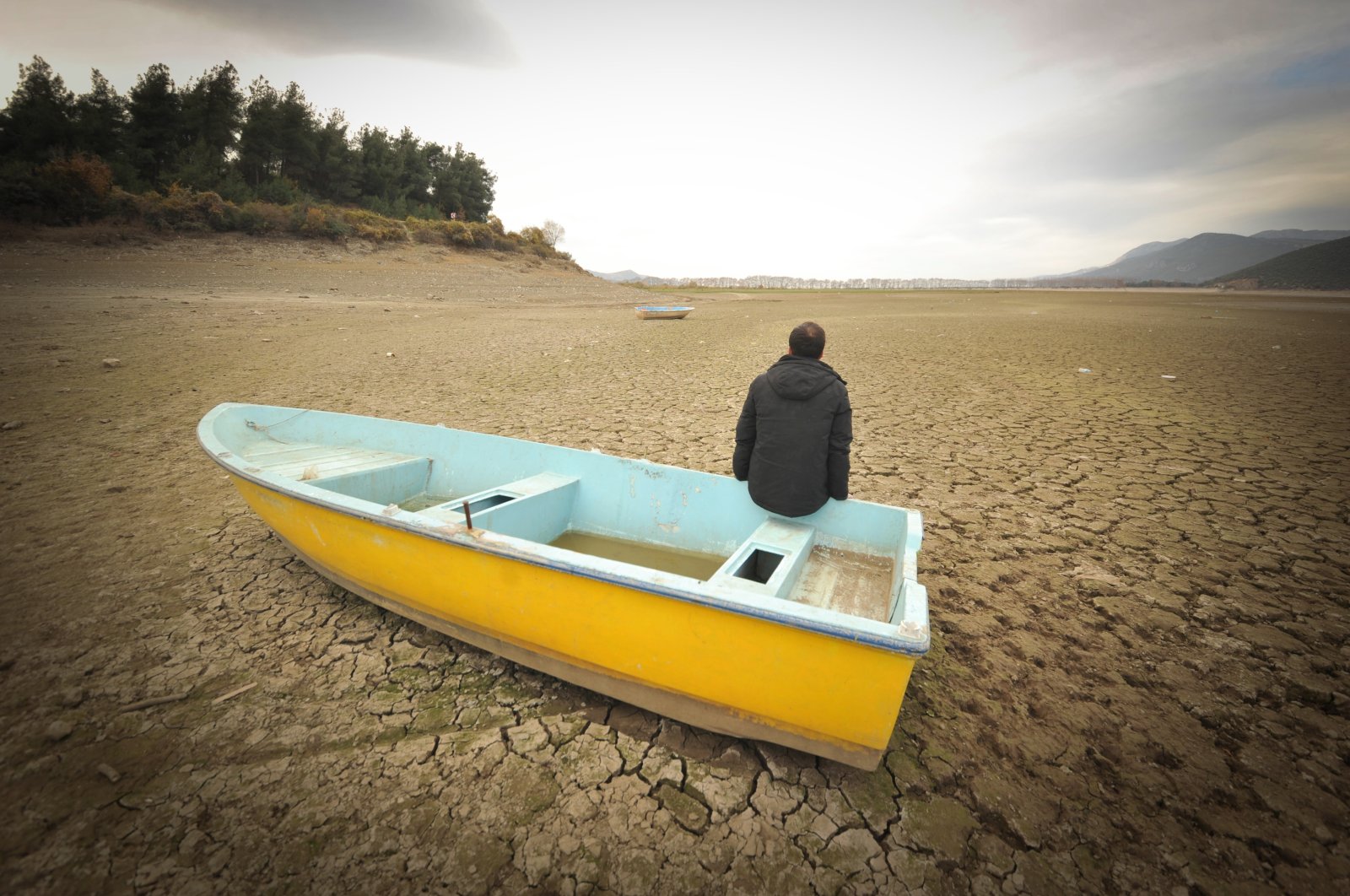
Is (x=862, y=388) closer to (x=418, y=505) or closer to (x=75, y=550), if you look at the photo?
(x=418, y=505)

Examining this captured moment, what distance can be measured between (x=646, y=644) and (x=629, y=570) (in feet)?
1.16

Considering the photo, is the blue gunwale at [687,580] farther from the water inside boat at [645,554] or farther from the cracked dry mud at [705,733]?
the water inside boat at [645,554]

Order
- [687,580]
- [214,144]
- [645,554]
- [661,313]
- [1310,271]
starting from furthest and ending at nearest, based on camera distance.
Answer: [1310,271] → [214,144] → [661,313] → [645,554] → [687,580]

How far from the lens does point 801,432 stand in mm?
2756

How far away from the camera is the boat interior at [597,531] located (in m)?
2.56

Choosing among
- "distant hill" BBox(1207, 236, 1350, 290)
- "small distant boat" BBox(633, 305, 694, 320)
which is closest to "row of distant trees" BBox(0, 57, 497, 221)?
"small distant boat" BBox(633, 305, 694, 320)

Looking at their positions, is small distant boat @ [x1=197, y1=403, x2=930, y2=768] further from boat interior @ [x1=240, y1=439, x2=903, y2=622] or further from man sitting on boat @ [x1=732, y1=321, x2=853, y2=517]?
man sitting on boat @ [x1=732, y1=321, x2=853, y2=517]

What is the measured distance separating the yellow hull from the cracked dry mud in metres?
0.18

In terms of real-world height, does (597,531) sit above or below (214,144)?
below

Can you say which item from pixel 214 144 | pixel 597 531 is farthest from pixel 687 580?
pixel 214 144

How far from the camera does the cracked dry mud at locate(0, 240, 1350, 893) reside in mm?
1768

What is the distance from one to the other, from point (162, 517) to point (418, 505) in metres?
2.05

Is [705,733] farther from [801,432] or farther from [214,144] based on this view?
[214,144]

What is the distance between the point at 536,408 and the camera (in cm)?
717
